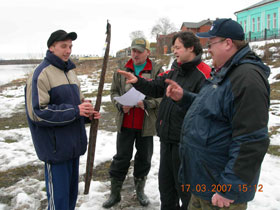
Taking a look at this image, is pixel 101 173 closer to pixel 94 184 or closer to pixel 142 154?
pixel 94 184

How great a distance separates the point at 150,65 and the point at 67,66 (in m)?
1.18

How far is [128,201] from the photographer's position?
346 cm

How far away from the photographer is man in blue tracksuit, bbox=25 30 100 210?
2.32 metres

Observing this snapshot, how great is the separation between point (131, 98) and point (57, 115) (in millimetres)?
983

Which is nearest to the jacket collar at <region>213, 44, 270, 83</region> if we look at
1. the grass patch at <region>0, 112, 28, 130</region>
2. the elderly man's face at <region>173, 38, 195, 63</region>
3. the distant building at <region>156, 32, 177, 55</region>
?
the elderly man's face at <region>173, 38, 195, 63</region>

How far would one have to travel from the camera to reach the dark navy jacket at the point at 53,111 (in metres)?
2.31

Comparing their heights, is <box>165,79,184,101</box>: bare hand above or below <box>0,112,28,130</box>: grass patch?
above

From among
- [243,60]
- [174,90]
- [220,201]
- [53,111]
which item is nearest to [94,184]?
[53,111]

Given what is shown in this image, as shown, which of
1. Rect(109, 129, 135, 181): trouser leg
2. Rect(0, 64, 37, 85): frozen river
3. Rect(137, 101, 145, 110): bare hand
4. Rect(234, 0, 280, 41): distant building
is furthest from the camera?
Rect(234, 0, 280, 41): distant building

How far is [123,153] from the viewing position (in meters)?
3.34

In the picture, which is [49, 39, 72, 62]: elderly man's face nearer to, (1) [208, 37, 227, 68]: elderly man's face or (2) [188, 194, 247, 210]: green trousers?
(1) [208, 37, 227, 68]: elderly man's face

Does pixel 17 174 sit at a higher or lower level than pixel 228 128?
lower

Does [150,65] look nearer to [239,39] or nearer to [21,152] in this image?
[239,39]

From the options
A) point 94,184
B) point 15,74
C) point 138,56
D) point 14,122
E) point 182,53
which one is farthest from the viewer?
point 15,74
